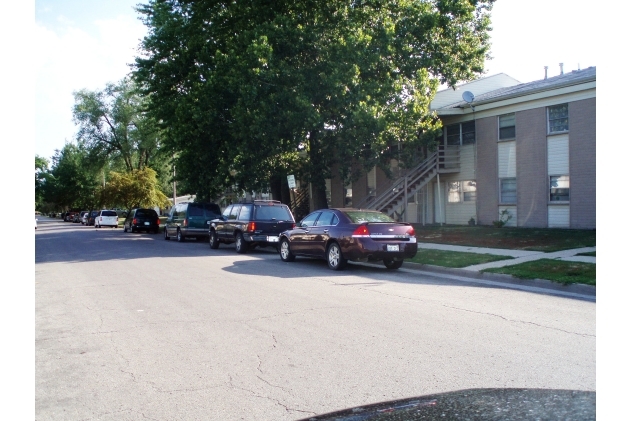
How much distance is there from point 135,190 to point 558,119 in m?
38.9

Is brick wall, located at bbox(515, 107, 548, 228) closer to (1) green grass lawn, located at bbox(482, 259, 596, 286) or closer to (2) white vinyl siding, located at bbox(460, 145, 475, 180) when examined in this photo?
(2) white vinyl siding, located at bbox(460, 145, 475, 180)

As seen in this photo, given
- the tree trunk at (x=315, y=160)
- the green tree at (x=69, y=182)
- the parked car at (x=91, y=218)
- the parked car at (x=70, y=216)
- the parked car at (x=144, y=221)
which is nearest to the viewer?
the tree trunk at (x=315, y=160)

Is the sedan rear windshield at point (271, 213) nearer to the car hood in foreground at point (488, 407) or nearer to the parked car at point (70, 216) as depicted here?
the car hood in foreground at point (488, 407)

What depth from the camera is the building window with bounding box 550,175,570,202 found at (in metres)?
25.0

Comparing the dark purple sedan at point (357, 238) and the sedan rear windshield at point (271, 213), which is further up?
the sedan rear windshield at point (271, 213)

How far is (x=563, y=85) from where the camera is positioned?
24391 mm

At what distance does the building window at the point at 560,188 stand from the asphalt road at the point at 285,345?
14708 mm

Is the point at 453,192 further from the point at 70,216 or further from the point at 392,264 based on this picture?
the point at 70,216

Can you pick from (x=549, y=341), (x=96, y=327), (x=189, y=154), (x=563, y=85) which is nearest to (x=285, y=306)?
(x=96, y=327)

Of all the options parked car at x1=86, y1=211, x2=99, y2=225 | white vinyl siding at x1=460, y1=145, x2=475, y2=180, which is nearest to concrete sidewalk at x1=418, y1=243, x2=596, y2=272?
white vinyl siding at x1=460, y1=145, x2=475, y2=180

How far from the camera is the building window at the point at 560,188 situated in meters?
25.0

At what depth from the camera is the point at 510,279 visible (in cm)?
1301

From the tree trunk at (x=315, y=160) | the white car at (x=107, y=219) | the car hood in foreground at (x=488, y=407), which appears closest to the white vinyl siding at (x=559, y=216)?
the tree trunk at (x=315, y=160)
